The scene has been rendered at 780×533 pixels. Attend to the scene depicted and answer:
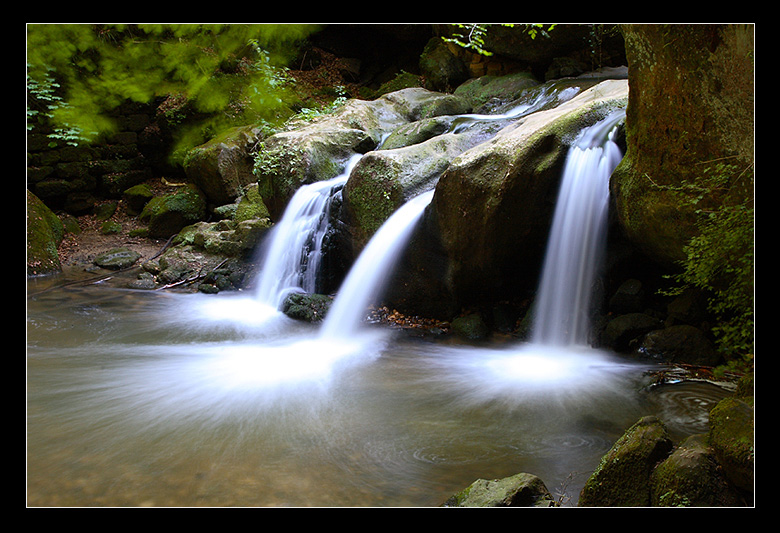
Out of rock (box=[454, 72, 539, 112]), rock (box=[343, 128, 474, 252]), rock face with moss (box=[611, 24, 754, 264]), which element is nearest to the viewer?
rock face with moss (box=[611, 24, 754, 264])

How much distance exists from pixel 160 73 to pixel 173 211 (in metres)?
3.86

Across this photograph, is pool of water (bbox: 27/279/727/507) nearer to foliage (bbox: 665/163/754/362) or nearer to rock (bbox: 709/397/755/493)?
rock (bbox: 709/397/755/493)

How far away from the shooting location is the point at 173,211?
1077 cm

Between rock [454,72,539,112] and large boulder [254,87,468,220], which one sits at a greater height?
rock [454,72,539,112]

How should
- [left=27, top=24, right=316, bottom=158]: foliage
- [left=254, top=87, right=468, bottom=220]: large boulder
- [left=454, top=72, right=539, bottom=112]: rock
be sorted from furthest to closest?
[left=454, top=72, right=539, bottom=112]: rock
[left=27, top=24, right=316, bottom=158]: foliage
[left=254, top=87, right=468, bottom=220]: large boulder

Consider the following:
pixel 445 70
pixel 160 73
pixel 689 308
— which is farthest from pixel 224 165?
pixel 689 308

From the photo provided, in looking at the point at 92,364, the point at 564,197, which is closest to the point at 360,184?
the point at 564,197

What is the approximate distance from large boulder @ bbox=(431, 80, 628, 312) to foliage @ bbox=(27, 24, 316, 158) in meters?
6.36

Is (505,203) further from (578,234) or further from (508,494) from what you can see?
(508,494)

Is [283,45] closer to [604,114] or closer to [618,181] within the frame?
[604,114]

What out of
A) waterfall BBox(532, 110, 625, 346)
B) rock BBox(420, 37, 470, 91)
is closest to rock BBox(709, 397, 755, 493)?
waterfall BBox(532, 110, 625, 346)

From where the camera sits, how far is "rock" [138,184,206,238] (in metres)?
10.7

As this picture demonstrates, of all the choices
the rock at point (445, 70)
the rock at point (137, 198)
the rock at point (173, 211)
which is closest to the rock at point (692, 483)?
the rock at point (173, 211)

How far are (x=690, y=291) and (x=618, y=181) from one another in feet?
4.34
